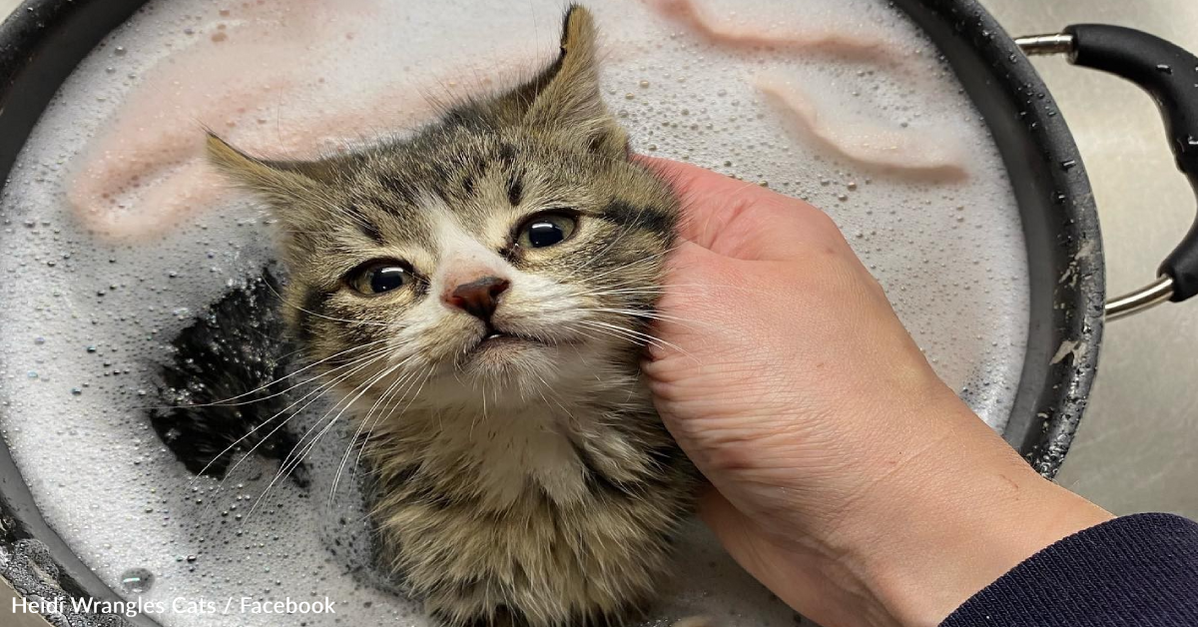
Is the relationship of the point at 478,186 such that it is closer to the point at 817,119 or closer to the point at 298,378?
the point at 298,378

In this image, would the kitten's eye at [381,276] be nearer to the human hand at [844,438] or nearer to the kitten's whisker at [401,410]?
the kitten's whisker at [401,410]

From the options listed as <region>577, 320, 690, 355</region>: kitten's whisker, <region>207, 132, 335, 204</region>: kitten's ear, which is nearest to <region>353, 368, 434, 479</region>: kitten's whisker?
<region>577, 320, 690, 355</region>: kitten's whisker

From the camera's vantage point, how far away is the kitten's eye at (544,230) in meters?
0.74

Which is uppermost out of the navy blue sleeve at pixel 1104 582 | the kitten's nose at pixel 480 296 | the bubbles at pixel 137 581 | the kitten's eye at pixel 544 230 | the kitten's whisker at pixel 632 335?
the kitten's eye at pixel 544 230

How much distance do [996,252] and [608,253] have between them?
0.67 meters

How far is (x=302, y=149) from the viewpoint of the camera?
1.17 metres

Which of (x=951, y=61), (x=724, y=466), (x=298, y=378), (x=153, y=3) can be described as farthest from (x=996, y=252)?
(x=153, y=3)

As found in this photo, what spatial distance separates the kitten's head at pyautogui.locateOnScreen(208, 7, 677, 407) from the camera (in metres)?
0.65

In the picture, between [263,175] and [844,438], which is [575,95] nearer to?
[263,175]

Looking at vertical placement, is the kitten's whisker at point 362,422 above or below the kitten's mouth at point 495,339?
below

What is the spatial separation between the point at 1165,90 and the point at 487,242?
2.76 ft

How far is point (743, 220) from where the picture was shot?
2.86ft

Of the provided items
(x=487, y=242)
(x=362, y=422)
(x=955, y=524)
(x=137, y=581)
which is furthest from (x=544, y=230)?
(x=137, y=581)

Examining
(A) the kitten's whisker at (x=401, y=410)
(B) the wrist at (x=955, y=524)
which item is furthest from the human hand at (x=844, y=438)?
(A) the kitten's whisker at (x=401, y=410)
